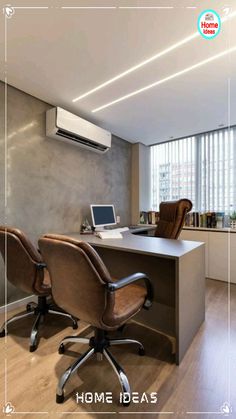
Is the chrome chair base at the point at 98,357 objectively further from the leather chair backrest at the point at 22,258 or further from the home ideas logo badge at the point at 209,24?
the home ideas logo badge at the point at 209,24

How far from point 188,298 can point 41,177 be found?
2048 millimetres

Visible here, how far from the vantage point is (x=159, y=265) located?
1.82 meters

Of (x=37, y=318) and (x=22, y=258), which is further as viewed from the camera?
(x=37, y=318)

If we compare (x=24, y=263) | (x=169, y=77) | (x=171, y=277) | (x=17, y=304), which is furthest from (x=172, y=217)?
(x=17, y=304)

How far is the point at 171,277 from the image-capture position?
68.9 inches

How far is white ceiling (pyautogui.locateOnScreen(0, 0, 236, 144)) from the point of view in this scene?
54.9 inches

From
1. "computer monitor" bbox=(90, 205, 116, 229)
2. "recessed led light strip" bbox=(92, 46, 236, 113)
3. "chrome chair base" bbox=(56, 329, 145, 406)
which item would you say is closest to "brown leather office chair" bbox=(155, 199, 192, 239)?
"computer monitor" bbox=(90, 205, 116, 229)

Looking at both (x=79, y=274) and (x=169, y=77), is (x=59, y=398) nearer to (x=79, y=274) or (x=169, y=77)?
(x=79, y=274)

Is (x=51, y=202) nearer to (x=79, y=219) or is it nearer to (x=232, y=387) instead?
(x=79, y=219)

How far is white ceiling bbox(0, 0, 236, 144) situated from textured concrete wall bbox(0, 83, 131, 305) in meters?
0.32

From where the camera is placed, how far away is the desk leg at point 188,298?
1.40 m

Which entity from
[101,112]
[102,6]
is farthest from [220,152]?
[102,6]

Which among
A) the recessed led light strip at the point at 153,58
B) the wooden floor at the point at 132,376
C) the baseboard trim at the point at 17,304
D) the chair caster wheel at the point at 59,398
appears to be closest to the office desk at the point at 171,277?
the wooden floor at the point at 132,376

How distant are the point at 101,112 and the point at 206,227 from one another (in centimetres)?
242
